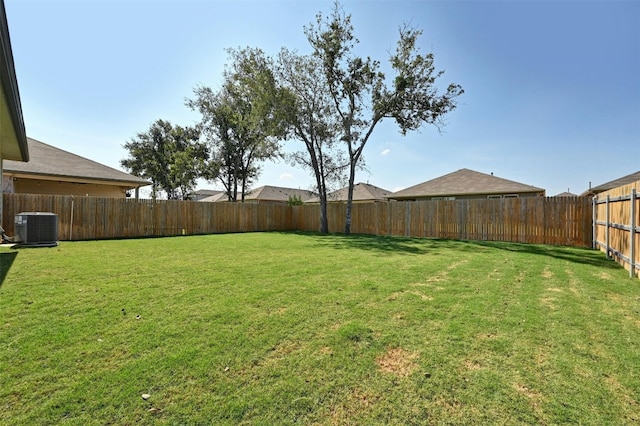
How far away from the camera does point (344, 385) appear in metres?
1.91

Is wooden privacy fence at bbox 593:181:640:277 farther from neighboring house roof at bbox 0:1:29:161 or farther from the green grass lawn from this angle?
neighboring house roof at bbox 0:1:29:161

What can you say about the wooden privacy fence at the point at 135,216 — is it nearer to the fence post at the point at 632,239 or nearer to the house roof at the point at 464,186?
the house roof at the point at 464,186

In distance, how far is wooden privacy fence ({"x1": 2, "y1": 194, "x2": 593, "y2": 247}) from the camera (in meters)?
10.0

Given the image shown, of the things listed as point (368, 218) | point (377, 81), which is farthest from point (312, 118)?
point (368, 218)

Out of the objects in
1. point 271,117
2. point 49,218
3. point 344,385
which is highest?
point 271,117

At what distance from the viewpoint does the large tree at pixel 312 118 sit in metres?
15.1

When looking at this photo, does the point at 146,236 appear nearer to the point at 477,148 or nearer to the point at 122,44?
the point at 122,44

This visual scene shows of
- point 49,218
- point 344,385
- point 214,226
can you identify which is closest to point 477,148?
point 214,226

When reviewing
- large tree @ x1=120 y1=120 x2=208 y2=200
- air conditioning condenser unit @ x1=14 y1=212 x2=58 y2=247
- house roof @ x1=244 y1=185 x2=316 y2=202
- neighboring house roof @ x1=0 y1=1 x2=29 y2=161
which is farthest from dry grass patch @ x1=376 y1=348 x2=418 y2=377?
house roof @ x1=244 y1=185 x2=316 y2=202

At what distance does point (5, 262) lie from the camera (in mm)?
5727

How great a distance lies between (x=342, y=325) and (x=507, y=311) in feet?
6.40

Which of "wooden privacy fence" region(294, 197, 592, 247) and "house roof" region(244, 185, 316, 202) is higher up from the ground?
"house roof" region(244, 185, 316, 202)

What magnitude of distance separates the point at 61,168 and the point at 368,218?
14.1 m

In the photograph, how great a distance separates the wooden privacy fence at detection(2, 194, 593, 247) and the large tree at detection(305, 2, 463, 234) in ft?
9.42
